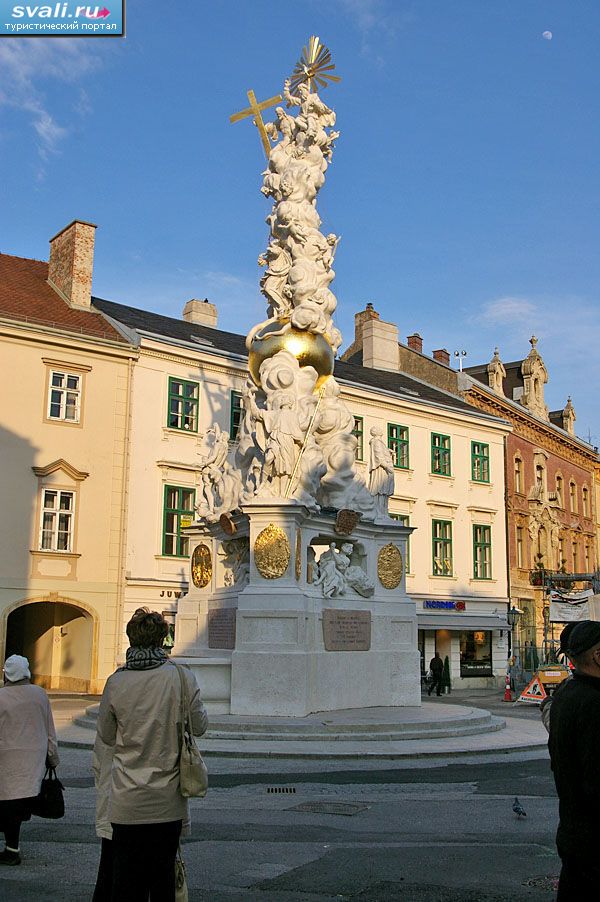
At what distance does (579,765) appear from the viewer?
3441mm

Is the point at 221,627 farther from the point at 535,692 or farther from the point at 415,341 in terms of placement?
the point at 415,341

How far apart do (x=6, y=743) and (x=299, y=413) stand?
9.55m

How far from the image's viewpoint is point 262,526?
47.3 feet

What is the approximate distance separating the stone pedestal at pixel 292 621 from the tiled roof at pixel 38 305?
12.0 meters

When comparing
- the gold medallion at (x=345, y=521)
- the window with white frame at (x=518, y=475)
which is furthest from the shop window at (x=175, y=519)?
the window with white frame at (x=518, y=475)

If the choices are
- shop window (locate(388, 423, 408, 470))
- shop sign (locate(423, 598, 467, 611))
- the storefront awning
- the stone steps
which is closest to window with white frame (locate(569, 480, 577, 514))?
the storefront awning

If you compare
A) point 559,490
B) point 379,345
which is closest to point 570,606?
point 559,490

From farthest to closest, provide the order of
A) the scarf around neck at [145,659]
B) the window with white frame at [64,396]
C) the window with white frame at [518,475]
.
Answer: the window with white frame at [518,475] → the window with white frame at [64,396] → the scarf around neck at [145,659]

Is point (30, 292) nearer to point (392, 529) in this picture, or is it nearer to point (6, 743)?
point (392, 529)

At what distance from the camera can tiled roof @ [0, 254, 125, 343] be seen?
26281mm

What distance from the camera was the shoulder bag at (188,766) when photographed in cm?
416

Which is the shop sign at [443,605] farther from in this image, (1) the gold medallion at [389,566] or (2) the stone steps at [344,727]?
(2) the stone steps at [344,727]

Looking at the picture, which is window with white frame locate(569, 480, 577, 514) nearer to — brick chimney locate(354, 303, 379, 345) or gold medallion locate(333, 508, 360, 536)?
brick chimney locate(354, 303, 379, 345)

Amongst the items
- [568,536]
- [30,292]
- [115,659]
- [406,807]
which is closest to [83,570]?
[115,659]
